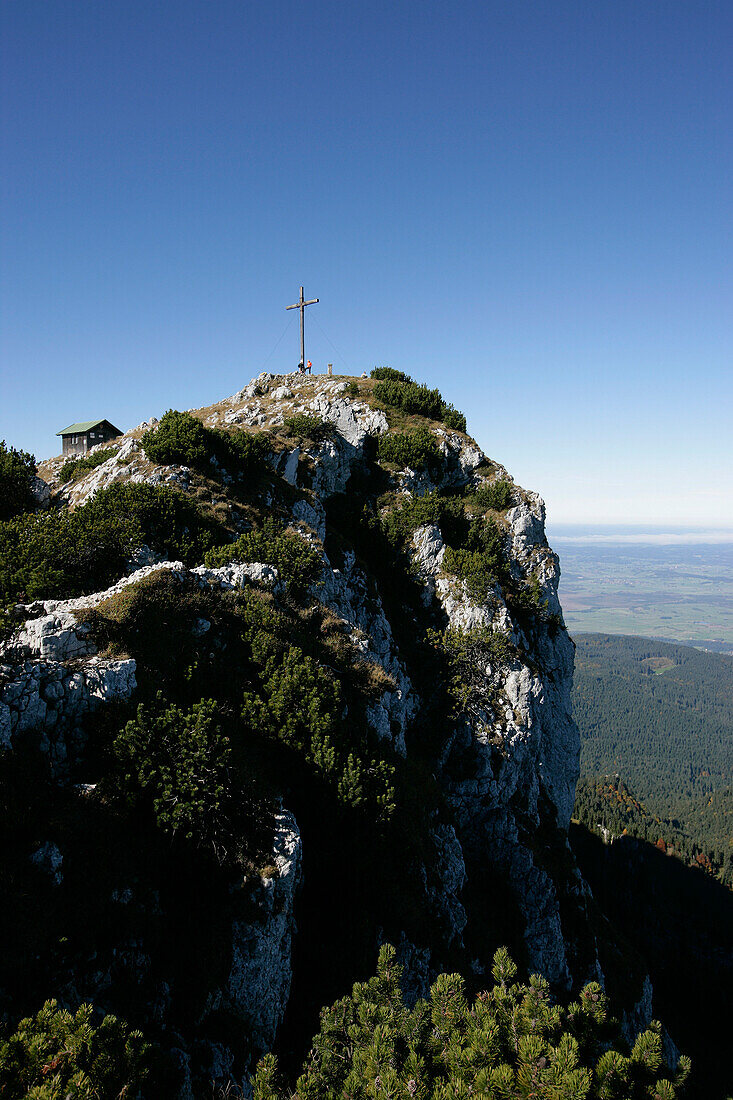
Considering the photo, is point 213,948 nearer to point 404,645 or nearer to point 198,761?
point 198,761

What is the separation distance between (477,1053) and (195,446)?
35800 mm

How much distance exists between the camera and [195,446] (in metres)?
36.4

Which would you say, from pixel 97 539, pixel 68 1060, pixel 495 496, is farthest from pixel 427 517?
pixel 68 1060

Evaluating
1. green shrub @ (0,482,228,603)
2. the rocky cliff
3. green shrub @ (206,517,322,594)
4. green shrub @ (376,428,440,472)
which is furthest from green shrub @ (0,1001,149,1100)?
green shrub @ (376,428,440,472)

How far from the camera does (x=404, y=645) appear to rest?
3984 centimetres

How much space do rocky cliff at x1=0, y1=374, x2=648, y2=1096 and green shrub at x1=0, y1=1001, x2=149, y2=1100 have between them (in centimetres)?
275

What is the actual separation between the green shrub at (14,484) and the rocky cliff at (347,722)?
2.96 m

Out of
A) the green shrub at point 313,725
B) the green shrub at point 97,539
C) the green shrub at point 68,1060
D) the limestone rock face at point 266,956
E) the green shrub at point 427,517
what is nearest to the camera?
the green shrub at point 68,1060

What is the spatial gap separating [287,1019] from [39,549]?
74.4 feet

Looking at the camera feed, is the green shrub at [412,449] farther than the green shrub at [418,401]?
No

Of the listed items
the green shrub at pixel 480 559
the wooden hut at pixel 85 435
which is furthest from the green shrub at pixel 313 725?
the wooden hut at pixel 85 435

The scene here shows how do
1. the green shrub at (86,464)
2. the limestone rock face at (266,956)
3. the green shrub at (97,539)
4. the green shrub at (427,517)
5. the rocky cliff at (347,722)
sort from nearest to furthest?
the rocky cliff at (347,722) < the limestone rock face at (266,956) < the green shrub at (97,539) < the green shrub at (86,464) < the green shrub at (427,517)

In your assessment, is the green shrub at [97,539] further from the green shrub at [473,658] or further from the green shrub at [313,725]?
the green shrub at [473,658]

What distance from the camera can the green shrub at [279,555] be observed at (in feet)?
96.9
